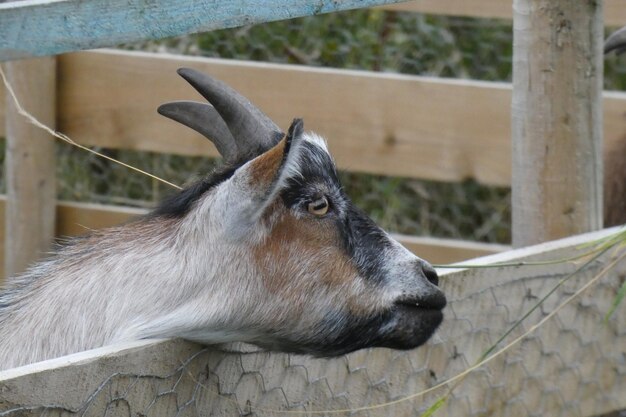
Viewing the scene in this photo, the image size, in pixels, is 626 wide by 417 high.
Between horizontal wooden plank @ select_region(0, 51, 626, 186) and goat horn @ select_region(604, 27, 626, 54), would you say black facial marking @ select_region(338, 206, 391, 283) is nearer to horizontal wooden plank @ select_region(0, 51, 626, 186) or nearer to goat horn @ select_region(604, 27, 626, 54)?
goat horn @ select_region(604, 27, 626, 54)

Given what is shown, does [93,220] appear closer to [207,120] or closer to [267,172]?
[207,120]

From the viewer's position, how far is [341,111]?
5.01 meters

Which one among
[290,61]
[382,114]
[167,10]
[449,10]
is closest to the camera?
[167,10]

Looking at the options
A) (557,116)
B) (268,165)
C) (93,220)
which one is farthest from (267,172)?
(93,220)

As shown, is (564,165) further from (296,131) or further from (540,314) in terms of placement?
(296,131)

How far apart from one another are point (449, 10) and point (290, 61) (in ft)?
5.61

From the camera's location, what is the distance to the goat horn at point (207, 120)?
2740 millimetres

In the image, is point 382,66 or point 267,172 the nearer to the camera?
point 267,172

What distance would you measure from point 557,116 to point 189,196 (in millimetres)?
1101

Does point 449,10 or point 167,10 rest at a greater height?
point 449,10

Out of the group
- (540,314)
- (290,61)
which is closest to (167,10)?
(540,314)

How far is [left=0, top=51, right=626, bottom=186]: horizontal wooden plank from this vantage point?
4.93 m

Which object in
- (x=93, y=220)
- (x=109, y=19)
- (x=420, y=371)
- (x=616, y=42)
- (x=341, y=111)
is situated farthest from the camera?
(x=93, y=220)

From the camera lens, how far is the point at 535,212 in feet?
10.7
